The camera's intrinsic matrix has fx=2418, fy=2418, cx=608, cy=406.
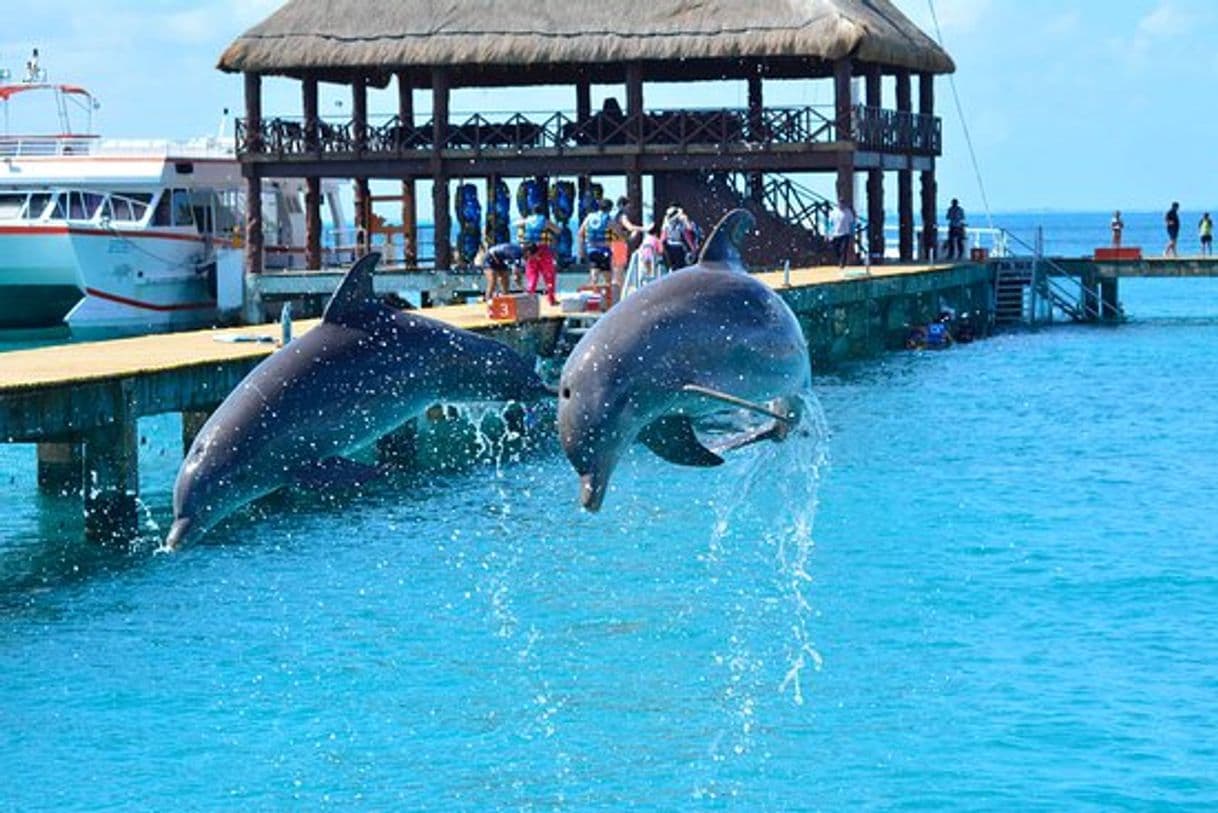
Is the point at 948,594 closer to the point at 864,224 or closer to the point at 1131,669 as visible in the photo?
the point at 1131,669

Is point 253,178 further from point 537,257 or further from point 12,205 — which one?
point 537,257

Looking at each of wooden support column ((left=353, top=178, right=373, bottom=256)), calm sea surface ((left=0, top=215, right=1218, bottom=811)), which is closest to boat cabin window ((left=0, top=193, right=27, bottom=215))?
wooden support column ((left=353, top=178, right=373, bottom=256))

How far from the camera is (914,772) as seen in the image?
15555mm

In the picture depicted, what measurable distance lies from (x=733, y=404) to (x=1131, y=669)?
8.49m

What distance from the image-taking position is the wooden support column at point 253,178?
4973 cm

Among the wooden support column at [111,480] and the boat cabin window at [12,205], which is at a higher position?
the boat cabin window at [12,205]

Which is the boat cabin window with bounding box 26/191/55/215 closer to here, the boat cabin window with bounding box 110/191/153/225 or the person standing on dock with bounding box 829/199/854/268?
the boat cabin window with bounding box 110/191/153/225

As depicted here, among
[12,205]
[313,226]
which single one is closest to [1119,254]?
[313,226]

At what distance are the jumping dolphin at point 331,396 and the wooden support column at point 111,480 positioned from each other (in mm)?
12249

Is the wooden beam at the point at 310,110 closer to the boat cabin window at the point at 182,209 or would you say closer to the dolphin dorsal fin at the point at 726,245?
the boat cabin window at the point at 182,209

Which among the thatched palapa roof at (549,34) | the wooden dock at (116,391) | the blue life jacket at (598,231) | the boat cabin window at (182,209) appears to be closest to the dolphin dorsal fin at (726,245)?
the wooden dock at (116,391)

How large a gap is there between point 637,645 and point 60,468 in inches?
418

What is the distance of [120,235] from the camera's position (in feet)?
177

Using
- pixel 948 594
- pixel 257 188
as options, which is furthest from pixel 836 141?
pixel 948 594
